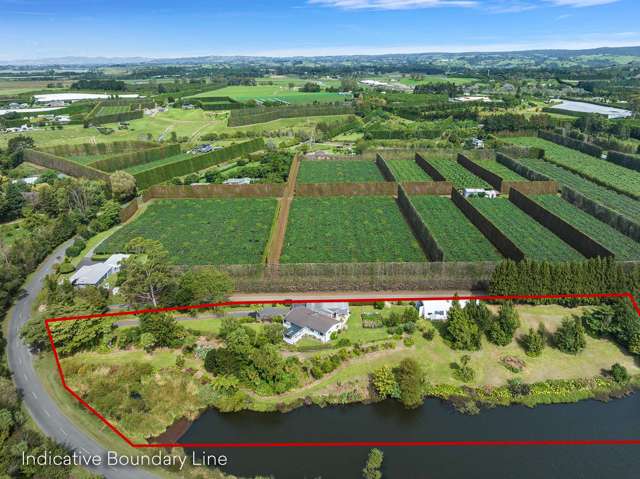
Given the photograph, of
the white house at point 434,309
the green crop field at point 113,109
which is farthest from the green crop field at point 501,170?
the green crop field at point 113,109

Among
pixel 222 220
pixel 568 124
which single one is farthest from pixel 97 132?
pixel 568 124

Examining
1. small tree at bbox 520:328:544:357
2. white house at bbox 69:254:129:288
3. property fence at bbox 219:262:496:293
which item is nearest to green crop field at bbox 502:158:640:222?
property fence at bbox 219:262:496:293

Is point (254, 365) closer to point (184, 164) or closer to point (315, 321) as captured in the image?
point (315, 321)

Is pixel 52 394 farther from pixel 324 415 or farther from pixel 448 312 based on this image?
pixel 448 312

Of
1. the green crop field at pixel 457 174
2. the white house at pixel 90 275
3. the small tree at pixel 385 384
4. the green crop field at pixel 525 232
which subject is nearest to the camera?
the small tree at pixel 385 384

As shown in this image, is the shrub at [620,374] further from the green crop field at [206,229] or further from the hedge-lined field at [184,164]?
the hedge-lined field at [184,164]

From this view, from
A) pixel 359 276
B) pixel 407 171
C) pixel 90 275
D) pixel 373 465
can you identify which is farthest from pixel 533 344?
pixel 407 171

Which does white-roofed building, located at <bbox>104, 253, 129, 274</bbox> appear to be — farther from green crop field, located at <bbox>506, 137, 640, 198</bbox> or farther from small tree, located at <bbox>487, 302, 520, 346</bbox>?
Answer: green crop field, located at <bbox>506, 137, 640, 198</bbox>
